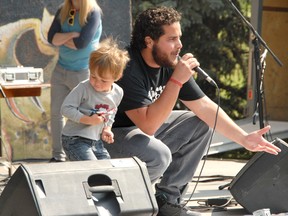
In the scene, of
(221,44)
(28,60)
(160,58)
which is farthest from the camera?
(221,44)

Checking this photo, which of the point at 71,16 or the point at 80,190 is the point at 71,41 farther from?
the point at 80,190

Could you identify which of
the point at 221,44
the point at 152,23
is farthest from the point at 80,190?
the point at 221,44

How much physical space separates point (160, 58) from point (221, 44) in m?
5.26

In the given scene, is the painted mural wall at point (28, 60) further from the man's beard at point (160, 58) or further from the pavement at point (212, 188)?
the man's beard at point (160, 58)

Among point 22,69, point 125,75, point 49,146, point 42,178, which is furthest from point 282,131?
point 42,178

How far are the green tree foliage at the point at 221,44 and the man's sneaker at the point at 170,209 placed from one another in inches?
173

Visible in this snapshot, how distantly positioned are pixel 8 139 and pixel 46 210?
3628 mm

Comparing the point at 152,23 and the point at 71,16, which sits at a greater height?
the point at 71,16

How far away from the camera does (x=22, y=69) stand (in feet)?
20.8

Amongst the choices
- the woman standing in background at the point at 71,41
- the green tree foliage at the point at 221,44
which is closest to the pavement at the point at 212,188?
the woman standing in background at the point at 71,41

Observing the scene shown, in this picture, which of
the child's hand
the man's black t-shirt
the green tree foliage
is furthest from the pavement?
the green tree foliage

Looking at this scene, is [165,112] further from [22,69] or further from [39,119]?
[39,119]

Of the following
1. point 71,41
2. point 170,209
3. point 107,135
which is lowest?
point 170,209

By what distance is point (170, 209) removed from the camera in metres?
5.37
